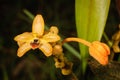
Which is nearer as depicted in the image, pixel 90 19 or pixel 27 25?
pixel 90 19

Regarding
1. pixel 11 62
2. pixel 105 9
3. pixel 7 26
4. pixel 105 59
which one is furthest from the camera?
pixel 7 26

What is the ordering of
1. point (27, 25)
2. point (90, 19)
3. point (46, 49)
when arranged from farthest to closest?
point (27, 25) < point (90, 19) < point (46, 49)

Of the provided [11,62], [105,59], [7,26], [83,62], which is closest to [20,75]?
[11,62]

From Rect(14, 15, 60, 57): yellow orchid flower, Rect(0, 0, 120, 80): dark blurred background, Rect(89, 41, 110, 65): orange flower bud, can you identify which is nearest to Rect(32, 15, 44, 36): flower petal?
Rect(14, 15, 60, 57): yellow orchid flower

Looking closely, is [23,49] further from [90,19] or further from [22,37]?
[90,19]

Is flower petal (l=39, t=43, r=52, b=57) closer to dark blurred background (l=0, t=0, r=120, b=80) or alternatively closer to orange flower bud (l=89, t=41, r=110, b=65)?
orange flower bud (l=89, t=41, r=110, b=65)

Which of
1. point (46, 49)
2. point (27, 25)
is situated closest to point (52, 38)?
point (46, 49)

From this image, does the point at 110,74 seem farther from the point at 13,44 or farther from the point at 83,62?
the point at 13,44
